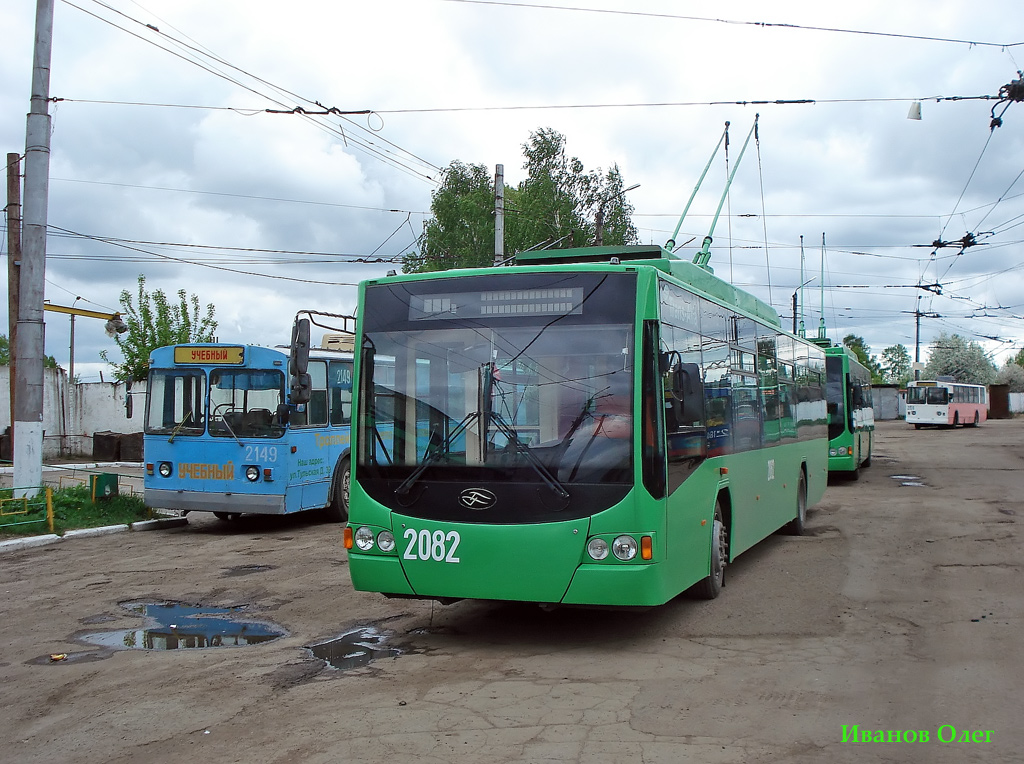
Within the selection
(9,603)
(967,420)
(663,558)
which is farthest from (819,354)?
(967,420)

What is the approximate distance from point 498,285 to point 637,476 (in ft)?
5.97

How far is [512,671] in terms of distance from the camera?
21.0 feet

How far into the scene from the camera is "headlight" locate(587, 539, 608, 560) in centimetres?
659

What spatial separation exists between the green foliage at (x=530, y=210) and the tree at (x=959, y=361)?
6219cm

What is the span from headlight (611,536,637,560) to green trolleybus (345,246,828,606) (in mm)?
10

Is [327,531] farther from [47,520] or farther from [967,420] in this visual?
[967,420]

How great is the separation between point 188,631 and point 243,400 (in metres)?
6.53

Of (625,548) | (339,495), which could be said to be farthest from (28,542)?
(625,548)

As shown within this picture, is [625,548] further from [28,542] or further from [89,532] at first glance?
[89,532]

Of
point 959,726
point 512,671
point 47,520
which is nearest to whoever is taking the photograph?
point 959,726

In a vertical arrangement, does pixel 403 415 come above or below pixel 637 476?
above

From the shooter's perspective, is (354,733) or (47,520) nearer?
(354,733)

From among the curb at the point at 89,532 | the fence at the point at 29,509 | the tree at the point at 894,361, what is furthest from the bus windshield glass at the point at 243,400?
the tree at the point at 894,361

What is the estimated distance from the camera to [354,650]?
707 centimetres
